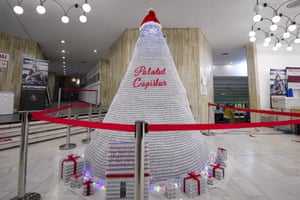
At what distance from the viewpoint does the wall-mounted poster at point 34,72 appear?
5.44 metres

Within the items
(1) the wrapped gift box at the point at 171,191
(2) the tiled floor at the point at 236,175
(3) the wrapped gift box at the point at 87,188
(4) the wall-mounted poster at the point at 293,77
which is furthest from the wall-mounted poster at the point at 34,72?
(4) the wall-mounted poster at the point at 293,77

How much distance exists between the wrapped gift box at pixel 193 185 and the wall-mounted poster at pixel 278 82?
6.17 meters

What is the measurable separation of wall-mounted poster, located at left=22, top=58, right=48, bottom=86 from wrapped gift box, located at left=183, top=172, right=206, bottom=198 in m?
6.58

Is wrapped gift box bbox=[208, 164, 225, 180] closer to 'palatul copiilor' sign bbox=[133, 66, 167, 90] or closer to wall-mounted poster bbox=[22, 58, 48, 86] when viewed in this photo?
'palatul copiilor' sign bbox=[133, 66, 167, 90]

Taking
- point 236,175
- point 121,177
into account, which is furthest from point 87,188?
point 236,175

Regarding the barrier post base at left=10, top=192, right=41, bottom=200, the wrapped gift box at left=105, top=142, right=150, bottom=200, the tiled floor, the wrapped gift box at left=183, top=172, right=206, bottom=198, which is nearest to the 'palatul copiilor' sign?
the wrapped gift box at left=105, top=142, right=150, bottom=200

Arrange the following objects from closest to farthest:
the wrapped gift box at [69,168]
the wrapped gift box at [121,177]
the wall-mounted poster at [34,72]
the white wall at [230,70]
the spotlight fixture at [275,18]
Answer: the wrapped gift box at [121,177], the wrapped gift box at [69,168], the spotlight fixture at [275,18], the wall-mounted poster at [34,72], the white wall at [230,70]

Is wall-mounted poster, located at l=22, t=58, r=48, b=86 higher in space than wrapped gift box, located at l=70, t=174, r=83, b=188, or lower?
higher

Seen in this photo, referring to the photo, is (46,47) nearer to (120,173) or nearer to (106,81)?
(106,81)

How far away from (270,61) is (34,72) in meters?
9.60

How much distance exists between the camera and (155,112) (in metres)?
1.57

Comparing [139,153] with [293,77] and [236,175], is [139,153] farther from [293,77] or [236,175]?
[293,77]

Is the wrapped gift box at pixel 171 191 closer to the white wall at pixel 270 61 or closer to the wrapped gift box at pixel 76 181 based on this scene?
the wrapped gift box at pixel 76 181

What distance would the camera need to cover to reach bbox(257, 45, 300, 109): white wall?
571cm
